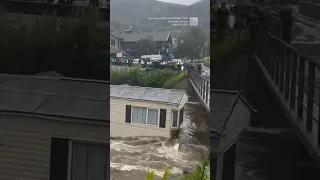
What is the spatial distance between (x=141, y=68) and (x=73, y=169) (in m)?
0.57

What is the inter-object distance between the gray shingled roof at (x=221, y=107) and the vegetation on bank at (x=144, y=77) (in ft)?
0.60

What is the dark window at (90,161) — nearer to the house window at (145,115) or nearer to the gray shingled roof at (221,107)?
the house window at (145,115)

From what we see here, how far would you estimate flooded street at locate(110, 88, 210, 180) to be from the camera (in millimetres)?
1792

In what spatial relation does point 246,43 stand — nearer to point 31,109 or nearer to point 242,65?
point 242,65

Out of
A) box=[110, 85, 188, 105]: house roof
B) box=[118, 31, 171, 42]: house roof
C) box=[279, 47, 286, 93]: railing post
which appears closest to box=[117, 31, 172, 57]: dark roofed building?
box=[118, 31, 171, 42]: house roof

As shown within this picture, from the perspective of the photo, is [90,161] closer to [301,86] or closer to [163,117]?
[163,117]

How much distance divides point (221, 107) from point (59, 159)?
78 centimetres

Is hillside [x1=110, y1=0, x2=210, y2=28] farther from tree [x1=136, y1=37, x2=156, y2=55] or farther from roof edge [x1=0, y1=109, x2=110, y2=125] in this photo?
roof edge [x1=0, y1=109, x2=110, y2=125]

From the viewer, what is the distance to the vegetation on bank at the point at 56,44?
1807mm

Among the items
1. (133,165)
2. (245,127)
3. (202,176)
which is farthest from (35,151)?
(245,127)

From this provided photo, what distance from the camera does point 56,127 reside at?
1879 mm

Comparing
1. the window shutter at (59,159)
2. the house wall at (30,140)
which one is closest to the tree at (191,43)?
the house wall at (30,140)

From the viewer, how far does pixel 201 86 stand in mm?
1774

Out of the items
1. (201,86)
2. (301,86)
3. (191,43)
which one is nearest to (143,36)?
(191,43)
